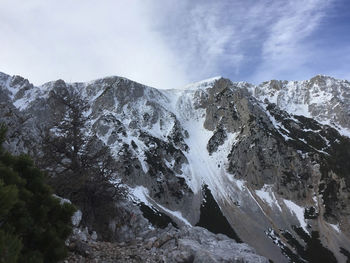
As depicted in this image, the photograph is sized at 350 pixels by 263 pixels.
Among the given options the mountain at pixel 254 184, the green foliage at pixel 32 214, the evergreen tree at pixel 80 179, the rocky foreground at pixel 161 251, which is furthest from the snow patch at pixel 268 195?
the green foliage at pixel 32 214

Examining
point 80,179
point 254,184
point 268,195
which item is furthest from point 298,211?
point 80,179

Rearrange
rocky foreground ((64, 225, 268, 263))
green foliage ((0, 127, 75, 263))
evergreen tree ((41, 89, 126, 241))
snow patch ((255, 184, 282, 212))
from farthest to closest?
1. snow patch ((255, 184, 282, 212))
2. evergreen tree ((41, 89, 126, 241))
3. rocky foreground ((64, 225, 268, 263))
4. green foliage ((0, 127, 75, 263))

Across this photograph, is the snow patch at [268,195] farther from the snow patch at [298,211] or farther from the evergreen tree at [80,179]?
the evergreen tree at [80,179]

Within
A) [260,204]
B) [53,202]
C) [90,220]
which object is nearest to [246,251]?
[90,220]

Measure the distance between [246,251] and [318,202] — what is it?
522 ft

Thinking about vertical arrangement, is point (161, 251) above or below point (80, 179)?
below

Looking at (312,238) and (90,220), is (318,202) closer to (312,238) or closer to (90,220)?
(312,238)

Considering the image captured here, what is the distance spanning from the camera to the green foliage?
713cm

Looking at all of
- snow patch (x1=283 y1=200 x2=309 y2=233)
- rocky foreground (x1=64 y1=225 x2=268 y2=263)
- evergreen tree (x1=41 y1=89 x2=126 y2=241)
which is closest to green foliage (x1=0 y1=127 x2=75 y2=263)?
rocky foreground (x1=64 y1=225 x2=268 y2=263)

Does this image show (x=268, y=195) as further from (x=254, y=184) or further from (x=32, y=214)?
(x=32, y=214)

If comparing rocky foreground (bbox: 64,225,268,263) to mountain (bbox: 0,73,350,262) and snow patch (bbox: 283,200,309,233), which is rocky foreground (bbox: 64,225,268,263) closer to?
mountain (bbox: 0,73,350,262)

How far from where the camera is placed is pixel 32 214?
26.9 feet

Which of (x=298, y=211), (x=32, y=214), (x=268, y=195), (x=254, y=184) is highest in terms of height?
(x=254, y=184)

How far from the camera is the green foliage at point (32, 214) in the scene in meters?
7.13
